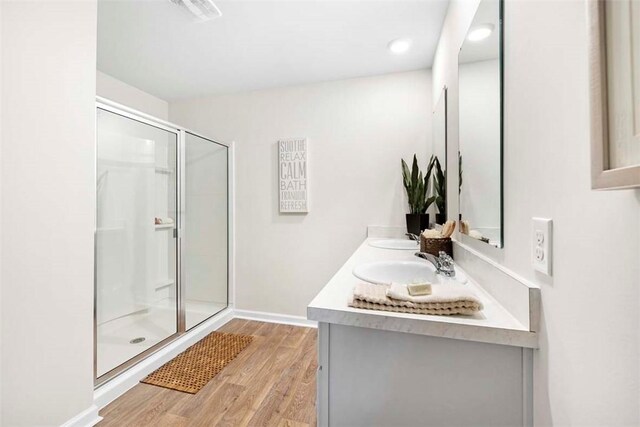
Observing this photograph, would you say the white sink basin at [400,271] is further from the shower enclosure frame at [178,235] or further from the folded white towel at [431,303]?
the shower enclosure frame at [178,235]

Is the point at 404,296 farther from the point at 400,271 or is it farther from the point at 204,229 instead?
the point at 204,229

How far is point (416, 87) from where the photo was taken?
249cm

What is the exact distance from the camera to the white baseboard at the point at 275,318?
8.97 ft

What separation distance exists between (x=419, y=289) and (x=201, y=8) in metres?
1.91

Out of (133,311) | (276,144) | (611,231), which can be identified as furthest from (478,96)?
(133,311)

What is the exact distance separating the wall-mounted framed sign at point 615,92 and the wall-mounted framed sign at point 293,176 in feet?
7.73

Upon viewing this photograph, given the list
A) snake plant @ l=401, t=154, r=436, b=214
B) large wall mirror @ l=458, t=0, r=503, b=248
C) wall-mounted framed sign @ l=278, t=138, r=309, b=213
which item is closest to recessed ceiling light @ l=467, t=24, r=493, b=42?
large wall mirror @ l=458, t=0, r=503, b=248

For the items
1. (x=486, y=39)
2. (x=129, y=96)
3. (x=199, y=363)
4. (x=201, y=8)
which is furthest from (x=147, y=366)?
(x=486, y=39)

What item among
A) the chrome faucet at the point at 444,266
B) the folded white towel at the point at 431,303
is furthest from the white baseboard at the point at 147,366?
the chrome faucet at the point at 444,266

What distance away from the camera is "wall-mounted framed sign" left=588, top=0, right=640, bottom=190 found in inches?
14.4

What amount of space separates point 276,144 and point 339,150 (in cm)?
64

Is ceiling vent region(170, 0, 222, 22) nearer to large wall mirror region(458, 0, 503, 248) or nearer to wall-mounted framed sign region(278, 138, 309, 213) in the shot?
wall-mounted framed sign region(278, 138, 309, 213)

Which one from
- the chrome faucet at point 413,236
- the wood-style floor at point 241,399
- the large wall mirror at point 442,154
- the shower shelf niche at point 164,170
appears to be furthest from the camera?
the shower shelf niche at point 164,170

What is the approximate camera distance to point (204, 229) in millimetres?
2797
